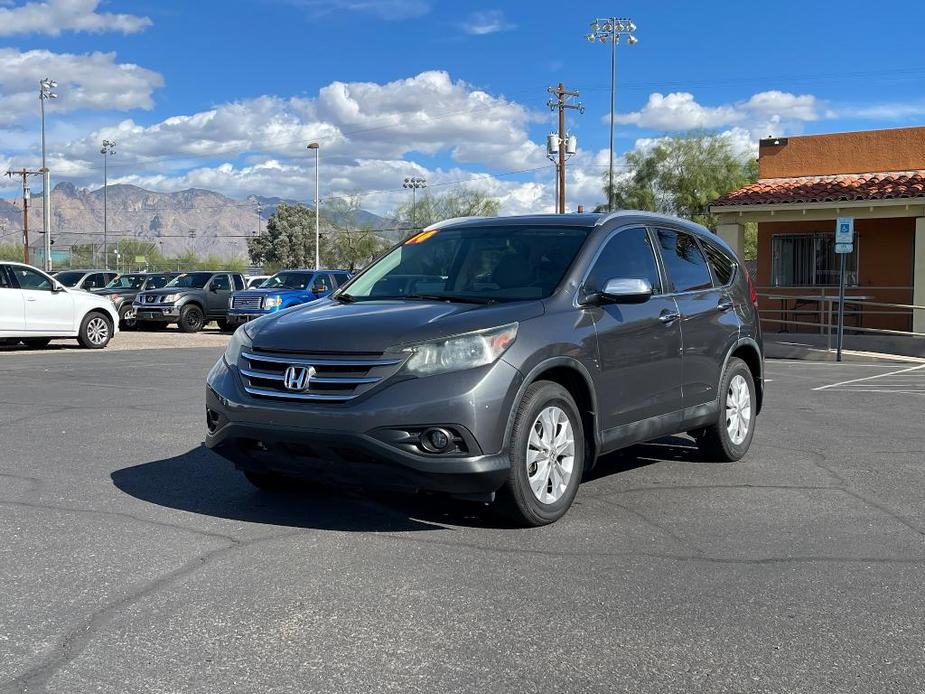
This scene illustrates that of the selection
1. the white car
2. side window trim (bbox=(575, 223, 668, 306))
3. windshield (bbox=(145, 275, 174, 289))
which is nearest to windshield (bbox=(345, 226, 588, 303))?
side window trim (bbox=(575, 223, 668, 306))

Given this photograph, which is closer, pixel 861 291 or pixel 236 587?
pixel 236 587

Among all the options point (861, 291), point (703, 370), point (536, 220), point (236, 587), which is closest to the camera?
point (236, 587)

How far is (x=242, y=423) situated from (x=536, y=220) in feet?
7.98

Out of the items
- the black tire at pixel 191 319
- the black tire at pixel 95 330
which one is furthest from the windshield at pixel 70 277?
the black tire at pixel 95 330

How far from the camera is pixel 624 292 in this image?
20.2 feet

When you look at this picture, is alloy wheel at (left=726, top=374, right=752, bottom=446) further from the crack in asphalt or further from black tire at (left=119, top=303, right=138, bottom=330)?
black tire at (left=119, top=303, right=138, bottom=330)

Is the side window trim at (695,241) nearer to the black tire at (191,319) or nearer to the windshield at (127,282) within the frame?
the black tire at (191,319)

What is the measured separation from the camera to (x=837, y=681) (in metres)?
3.71

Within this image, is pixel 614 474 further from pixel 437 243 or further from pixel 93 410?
pixel 93 410

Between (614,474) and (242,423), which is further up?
(242,423)

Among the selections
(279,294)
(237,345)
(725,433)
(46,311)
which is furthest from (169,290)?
(237,345)

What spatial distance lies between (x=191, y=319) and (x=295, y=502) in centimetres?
2281

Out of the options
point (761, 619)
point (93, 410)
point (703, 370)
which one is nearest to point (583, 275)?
point (703, 370)

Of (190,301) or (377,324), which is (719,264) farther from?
(190,301)
